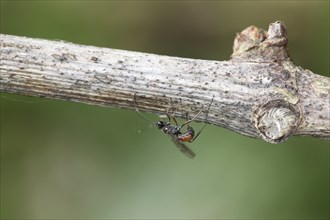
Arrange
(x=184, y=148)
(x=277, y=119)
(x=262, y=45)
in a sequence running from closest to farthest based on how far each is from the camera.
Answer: (x=277, y=119)
(x=262, y=45)
(x=184, y=148)

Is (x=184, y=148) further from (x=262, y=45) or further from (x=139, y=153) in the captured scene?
(x=262, y=45)

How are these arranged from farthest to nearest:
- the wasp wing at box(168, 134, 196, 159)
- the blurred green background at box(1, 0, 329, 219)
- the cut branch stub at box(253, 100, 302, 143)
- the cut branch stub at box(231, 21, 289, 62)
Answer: the blurred green background at box(1, 0, 329, 219)
the wasp wing at box(168, 134, 196, 159)
the cut branch stub at box(231, 21, 289, 62)
the cut branch stub at box(253, 100, 302, 143)

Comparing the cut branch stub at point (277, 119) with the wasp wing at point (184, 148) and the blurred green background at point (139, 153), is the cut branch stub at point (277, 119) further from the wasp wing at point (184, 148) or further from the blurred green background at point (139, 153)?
the blurred green background at point (139, 153)

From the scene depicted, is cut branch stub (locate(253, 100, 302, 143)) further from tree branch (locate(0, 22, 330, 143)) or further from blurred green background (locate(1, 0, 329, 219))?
blurred green background (locate(1, 0, 329, 219))

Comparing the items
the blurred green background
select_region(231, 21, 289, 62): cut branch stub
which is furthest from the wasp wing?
select_region(231, 21, 289, 62): cut branch stub

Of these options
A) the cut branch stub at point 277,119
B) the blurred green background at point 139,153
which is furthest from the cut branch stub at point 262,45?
the blurred green background at point 139,153

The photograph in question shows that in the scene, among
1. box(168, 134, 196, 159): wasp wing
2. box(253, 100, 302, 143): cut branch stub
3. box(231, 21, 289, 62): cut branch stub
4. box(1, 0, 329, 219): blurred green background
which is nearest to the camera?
box(253, 100, 302, 143): cut branch stub

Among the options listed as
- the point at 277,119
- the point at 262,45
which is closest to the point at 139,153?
the point at 262,45
